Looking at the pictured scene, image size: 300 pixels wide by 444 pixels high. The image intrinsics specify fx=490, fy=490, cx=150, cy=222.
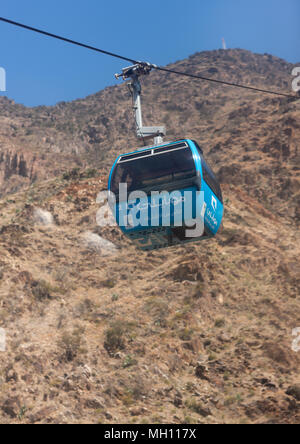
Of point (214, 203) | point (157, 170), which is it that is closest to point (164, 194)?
point (157, 170)

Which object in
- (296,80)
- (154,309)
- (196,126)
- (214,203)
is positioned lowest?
(154,309)

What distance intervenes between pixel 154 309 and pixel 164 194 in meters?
13.5

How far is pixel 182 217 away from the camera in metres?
13.7

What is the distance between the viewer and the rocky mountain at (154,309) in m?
19.7

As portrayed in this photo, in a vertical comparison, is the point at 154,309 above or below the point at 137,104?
below

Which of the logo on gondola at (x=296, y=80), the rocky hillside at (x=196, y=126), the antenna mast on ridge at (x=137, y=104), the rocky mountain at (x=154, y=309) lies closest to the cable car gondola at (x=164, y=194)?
the antenna mast on ridge at (x=137, y=104)

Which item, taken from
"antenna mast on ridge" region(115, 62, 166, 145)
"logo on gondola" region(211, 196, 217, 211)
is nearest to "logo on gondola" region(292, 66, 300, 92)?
"antenna mast on ridge" region(115, 62, 166, 145)

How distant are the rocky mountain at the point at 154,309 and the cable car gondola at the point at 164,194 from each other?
8.49 meters

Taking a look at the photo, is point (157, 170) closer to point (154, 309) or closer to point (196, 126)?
point (154, 309)

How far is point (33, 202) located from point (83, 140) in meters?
40.6

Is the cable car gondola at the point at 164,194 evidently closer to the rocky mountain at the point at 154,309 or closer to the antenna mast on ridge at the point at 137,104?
the antenna mast on ridge at the point at 137,104

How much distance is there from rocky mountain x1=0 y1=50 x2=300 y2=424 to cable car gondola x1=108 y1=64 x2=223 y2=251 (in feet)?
27.8

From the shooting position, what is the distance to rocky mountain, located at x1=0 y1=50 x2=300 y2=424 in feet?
64.7

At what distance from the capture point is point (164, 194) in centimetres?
1384
